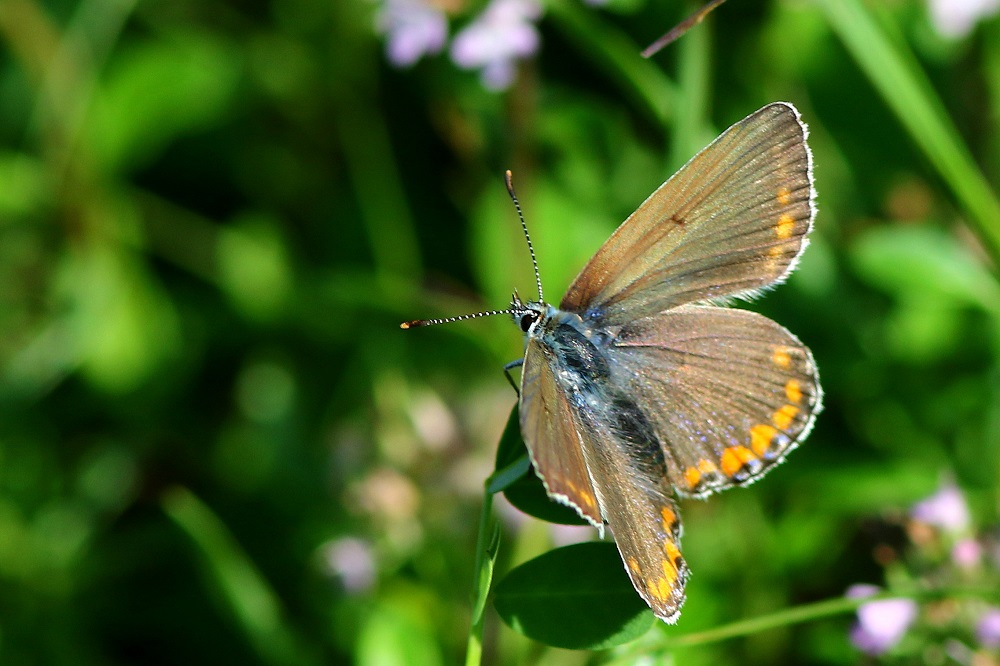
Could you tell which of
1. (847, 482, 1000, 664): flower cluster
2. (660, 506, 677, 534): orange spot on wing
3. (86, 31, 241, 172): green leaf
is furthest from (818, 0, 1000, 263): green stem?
(86, 31, 241, 172): green leaf

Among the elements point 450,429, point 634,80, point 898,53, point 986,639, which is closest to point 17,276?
point 450,429

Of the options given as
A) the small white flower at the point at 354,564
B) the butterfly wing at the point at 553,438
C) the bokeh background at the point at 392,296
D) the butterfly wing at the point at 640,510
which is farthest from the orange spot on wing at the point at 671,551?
the small white flower at the point at 354,564

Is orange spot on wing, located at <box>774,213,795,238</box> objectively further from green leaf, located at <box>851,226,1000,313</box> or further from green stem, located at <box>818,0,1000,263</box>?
green leaf, located at <box>851,226,1000,313</box>

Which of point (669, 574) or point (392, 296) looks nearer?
point (669, 574)

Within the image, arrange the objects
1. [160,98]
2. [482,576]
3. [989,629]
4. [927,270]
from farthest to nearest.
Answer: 1. [160,98]
2. [927,270]
3. [989,629]
4. [482,576]

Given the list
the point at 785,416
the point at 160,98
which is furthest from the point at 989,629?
the point at 160,98

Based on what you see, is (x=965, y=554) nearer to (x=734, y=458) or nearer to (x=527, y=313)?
(x=734, y=458)

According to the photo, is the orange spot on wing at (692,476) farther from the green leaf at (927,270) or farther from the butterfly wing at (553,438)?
the green leaf at (927,270)
